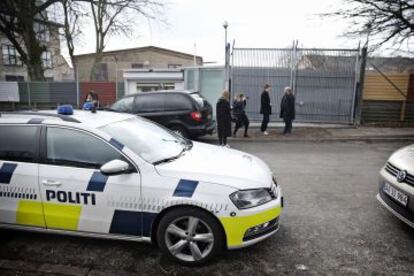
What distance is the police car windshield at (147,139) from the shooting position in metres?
3.46

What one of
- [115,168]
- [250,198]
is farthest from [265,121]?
[115,168]

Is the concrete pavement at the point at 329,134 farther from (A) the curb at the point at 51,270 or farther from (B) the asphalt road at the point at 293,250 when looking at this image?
(A) the curb at the point at 51,270

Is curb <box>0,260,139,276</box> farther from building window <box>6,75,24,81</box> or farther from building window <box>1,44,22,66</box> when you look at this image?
building window <box>6,75,24,81</box>

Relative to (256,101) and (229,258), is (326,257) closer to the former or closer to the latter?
(229,258)

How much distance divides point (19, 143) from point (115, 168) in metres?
1.25

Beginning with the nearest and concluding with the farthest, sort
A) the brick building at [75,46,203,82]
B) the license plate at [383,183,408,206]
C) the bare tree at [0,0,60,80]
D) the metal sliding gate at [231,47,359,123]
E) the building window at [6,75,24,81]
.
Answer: the license plate at [383,183,408,206] < the metal sliding gate at [231,47,359,123] < the bare tree at [0,0,60,80] < the brick building at [75,46,203,82] < the building window at [6,75,24,81]

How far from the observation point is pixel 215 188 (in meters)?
3.00

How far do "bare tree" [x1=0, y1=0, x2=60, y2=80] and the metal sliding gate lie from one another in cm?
1454

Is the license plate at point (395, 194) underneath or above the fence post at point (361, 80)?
underneath

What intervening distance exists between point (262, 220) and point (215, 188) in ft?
1.90

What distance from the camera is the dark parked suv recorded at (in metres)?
8.95

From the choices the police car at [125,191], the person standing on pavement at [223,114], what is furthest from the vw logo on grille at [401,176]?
the person standing on pavement at [223,114]

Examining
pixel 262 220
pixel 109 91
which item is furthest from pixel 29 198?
pixel 109 91

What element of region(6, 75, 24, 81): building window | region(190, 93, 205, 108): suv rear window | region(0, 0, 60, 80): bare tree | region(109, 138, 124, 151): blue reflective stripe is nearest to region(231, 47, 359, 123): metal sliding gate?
region(190, 93, 205, 108): suv rear window
